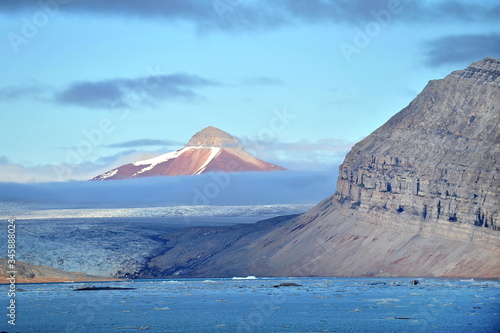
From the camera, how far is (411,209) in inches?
5433

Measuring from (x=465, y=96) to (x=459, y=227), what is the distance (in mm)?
21791

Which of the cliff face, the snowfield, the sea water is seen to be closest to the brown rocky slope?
the cliff face

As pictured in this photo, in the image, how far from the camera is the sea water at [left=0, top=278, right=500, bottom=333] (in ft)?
245

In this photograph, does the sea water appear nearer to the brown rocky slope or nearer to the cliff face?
the brown rocky slope

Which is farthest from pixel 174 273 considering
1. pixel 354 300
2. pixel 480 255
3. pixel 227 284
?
pixel 354 300

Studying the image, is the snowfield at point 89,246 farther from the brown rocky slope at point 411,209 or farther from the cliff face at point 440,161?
the cliff face at point 440,161

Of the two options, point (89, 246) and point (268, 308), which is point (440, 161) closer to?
point (268, 308)

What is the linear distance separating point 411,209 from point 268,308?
2182 inches

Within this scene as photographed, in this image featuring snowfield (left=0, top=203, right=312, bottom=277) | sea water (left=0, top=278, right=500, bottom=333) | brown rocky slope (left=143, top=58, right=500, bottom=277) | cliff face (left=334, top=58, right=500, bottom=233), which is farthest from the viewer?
snowfield (left=0, top=203, right=312, bottom=277)

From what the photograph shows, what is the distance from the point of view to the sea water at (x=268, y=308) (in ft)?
245

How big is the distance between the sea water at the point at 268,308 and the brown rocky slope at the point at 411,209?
1281 centimetres

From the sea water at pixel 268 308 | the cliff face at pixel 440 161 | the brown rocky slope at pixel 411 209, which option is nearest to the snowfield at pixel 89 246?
the brown rocky slope at pixel 411 209

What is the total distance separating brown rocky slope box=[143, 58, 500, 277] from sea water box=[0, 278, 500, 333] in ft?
42.0

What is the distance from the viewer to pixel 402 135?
147 metres
